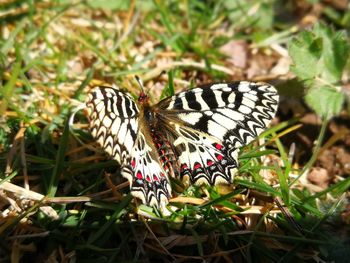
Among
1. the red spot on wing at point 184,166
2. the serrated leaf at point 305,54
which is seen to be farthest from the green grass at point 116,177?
the red spot on wing at point 184,166

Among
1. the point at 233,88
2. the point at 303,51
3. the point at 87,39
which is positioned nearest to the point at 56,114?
the point at 87,39

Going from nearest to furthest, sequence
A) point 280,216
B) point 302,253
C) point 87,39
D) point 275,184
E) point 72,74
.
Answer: point 302,253 < point 280,216 < point 275,184 < point 72,74 < point 87,39

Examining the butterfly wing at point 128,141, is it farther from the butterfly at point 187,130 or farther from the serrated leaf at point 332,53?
the serrated leaf at point 332,53

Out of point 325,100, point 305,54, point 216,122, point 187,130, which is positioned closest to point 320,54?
point 305,54

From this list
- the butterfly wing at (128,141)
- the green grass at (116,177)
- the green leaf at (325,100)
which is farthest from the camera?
the green leaf at (325,100)

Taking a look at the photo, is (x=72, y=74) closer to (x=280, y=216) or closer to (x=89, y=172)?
(x=89, y=172)

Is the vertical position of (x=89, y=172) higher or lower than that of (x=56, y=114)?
lower
